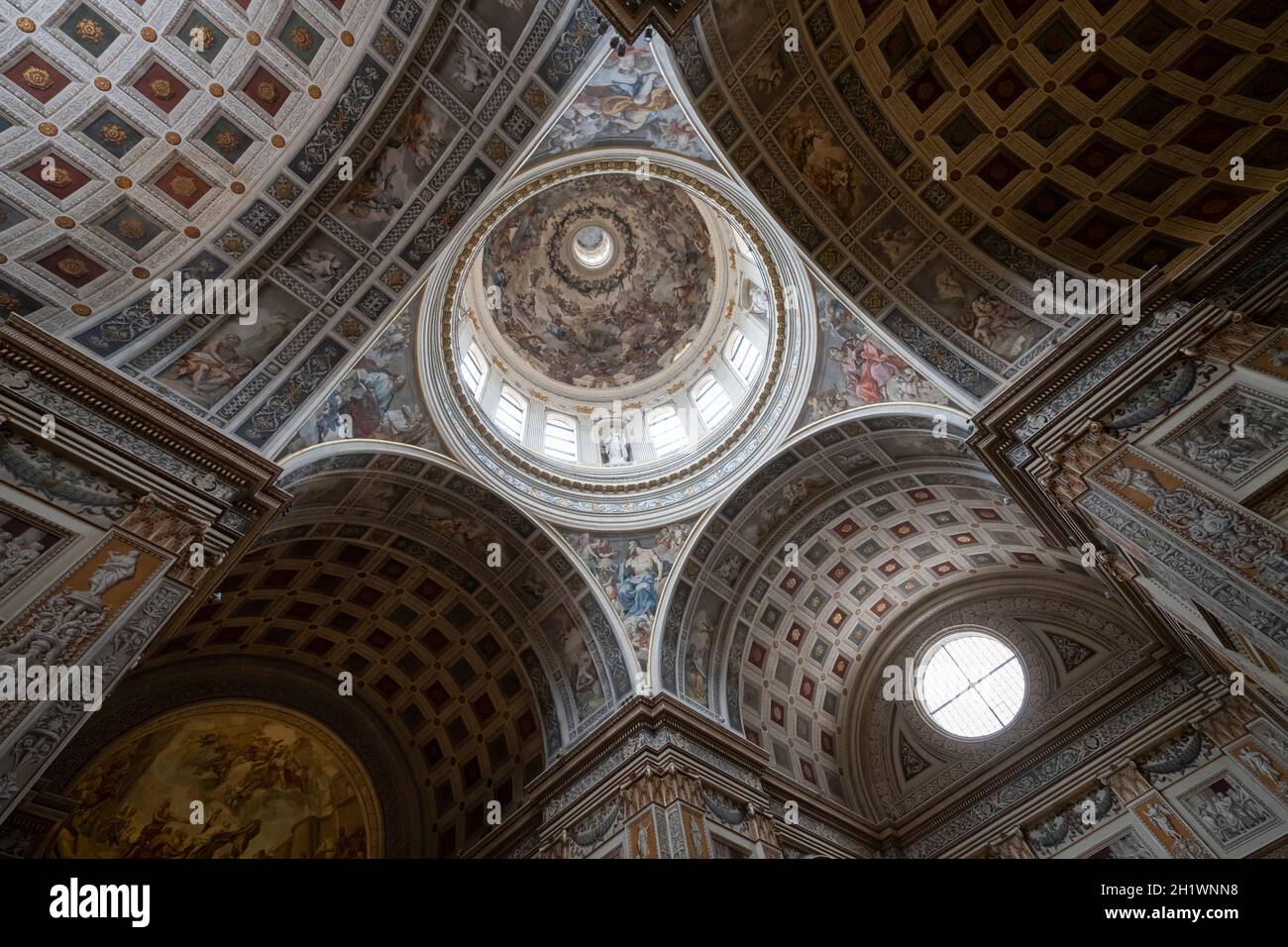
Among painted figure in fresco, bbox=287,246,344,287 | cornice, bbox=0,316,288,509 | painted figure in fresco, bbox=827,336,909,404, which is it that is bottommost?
cornice, bbox=0,316,288,509

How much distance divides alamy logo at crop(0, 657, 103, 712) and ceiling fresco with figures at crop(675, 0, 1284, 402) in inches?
435

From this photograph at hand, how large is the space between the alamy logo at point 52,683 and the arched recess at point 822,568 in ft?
32.0

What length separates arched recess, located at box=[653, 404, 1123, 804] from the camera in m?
16.1

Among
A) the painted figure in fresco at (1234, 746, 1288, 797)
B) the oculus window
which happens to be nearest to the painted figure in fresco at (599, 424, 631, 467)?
the oculus window

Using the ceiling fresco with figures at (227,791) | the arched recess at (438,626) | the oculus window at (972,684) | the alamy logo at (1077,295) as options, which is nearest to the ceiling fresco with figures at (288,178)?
the arched recess at (438,626)

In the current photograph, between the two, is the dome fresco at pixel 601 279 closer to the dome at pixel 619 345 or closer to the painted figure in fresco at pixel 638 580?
the dome at pixel 619 345

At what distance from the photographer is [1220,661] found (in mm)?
13562

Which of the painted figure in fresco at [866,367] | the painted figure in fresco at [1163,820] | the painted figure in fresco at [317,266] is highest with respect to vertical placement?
the painted figure in fresco at [317,266]

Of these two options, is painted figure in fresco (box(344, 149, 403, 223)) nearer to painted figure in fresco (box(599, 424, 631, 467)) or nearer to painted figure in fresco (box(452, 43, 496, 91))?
painted figure in fresco (box(452, 43, 496, 91))

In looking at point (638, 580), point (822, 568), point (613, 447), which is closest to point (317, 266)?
point (638, 580)

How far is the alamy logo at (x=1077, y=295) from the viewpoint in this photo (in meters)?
11.0

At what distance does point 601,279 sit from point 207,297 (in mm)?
12006

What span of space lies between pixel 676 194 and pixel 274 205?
1139cm
